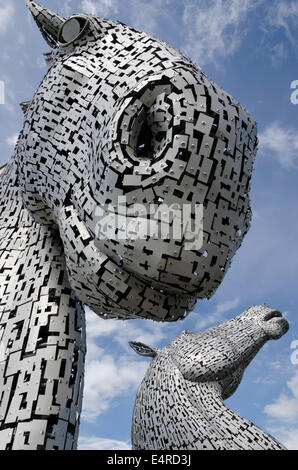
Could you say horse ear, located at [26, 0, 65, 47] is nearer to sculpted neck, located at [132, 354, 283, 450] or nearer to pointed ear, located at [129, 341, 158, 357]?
sculpted neck, located at [132, 354, 283, 450]

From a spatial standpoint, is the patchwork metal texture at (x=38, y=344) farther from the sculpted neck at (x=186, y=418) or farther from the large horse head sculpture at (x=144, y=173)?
the sculpted neck at (x=186, y=418)

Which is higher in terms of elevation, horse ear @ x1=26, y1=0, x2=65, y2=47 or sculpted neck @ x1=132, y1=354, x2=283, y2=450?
horse ear @ x1=26, y1=0, x2=65, y2=47

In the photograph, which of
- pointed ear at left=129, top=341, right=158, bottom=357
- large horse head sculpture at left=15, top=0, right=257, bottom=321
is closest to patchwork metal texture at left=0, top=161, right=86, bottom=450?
large horse head sculpture at left=15, top=0, right=257, bottom=321

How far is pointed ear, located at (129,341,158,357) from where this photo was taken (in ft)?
12.9

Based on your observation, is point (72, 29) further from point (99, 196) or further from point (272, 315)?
point (272, 315)

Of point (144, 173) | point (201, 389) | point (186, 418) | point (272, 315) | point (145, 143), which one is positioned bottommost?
point (144, 173)

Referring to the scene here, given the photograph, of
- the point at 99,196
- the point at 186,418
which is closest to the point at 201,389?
the point at 186,418

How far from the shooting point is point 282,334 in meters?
4.32

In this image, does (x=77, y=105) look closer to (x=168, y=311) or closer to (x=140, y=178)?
(x=140, y=178)

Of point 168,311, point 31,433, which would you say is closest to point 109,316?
point 168,311

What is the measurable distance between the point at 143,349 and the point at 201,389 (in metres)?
0.69

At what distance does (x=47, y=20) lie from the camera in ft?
4.85

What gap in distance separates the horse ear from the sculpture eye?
0.05 meters

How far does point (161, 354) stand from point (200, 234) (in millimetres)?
3063
